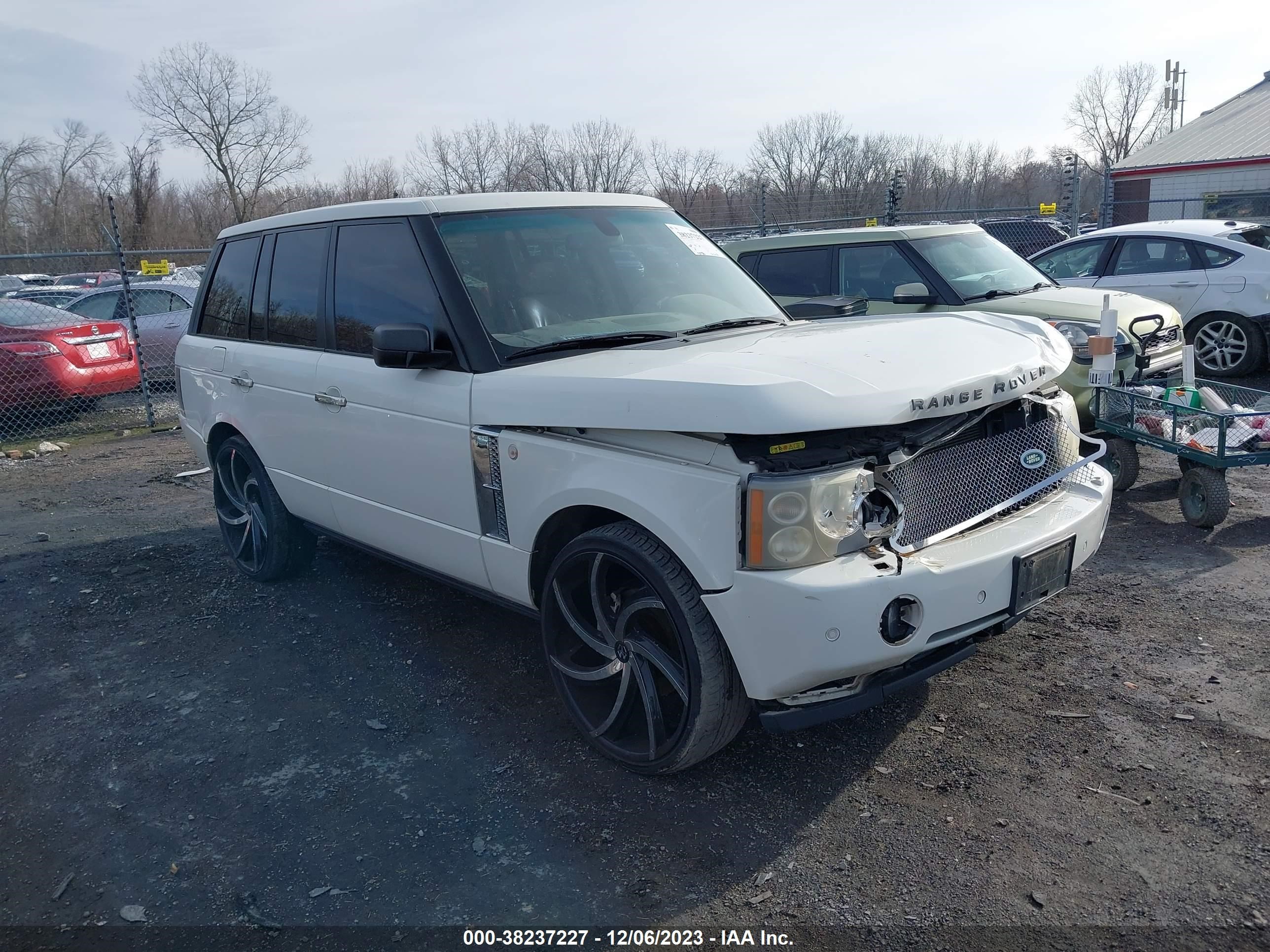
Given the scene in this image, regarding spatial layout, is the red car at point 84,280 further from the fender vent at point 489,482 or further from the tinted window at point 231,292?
the fender vent at point 489,482

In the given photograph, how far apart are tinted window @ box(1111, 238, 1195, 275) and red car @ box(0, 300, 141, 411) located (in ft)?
36.1

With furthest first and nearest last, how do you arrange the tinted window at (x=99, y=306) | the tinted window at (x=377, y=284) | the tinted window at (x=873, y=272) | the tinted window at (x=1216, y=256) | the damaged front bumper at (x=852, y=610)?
the tinted window at (x=99, y=306)
the tinted window at (x=1216, y=256)
the tinted window at (x=873, y=272)
the tinted window at (x=377, y=284)
the damaged front bumper at (x=852, y=610)

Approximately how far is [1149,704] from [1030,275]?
5.58 m

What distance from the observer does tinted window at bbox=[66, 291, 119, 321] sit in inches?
526

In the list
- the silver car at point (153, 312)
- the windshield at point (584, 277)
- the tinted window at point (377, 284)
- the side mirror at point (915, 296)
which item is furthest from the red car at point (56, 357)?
the windshield at point (584, 277)

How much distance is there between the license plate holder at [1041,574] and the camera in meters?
3.06

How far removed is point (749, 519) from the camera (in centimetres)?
274

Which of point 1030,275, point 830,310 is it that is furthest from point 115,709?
point 1030,275

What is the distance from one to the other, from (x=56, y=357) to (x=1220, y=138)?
36.1 metres

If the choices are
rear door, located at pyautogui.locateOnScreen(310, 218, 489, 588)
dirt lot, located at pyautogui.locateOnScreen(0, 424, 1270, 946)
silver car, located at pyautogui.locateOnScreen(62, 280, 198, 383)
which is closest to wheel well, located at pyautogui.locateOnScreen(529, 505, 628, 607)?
rear door, located at pyautogui.locateOnScreen(310, 218, 489, 588)

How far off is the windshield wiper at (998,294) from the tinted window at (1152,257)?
119 inches

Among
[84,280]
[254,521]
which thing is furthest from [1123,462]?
[84,280]

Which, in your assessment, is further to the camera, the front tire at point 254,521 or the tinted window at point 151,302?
the tinted window at point 151,302

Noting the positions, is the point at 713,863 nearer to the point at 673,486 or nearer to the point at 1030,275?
the point at 673,486
